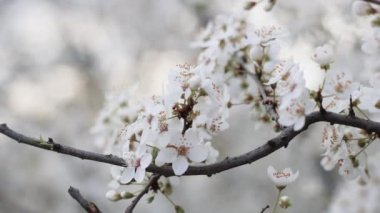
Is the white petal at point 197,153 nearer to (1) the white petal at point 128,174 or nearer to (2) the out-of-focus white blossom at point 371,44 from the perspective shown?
(1) the white petal at point 128,174

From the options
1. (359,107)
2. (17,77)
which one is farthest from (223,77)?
(17,77)

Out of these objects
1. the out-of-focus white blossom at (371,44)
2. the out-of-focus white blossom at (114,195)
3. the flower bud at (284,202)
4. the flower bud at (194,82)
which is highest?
the flower bud at (194,82)

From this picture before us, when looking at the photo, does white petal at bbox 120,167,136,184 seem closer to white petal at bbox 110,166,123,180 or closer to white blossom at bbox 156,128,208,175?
white blossom at bbox 156,128,208,175

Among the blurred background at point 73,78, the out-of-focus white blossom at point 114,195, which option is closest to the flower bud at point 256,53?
the out-of-focus white blossom at point 114,195

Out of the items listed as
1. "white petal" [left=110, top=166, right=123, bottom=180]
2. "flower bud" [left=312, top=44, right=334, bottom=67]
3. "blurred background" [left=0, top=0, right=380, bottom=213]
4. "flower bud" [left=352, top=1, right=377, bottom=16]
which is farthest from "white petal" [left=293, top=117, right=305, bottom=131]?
"blurred background" [left=0, top=0, right=380, bottom=213]

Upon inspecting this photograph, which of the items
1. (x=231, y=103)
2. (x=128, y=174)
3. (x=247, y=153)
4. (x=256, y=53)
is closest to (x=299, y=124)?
(x=247, y=153)
